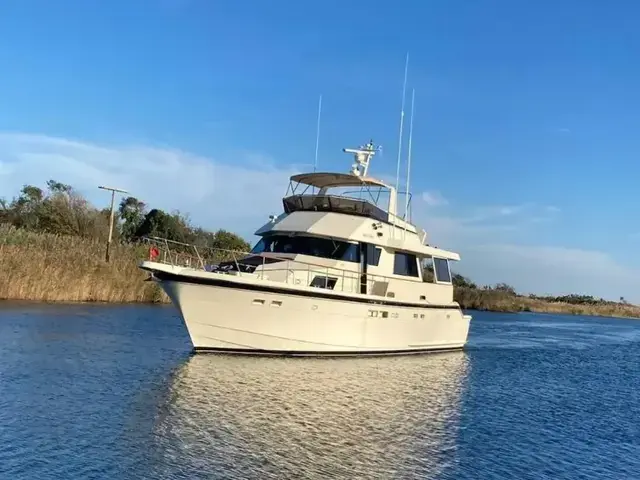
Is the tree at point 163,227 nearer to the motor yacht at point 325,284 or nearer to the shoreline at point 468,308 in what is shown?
the shoreline at point 468,308

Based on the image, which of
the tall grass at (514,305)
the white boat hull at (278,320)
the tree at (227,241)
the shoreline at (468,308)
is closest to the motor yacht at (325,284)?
the white boat hull at (278,320)

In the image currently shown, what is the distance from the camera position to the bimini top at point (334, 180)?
2134 cm

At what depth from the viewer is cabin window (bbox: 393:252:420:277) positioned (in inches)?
835

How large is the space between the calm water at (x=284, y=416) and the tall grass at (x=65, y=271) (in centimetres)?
725

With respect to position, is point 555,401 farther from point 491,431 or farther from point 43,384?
point 43,384

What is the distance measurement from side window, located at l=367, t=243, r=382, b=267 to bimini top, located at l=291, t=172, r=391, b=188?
A: 8.96 ft

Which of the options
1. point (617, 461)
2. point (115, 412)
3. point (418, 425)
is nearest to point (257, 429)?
point (115, 412)

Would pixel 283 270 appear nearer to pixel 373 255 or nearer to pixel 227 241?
pixel 373 255

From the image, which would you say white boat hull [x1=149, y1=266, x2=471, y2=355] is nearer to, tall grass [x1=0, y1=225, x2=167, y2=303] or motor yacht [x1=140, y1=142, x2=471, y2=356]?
motor yacht [x1=140, y1=142, x2=471, y2=356]

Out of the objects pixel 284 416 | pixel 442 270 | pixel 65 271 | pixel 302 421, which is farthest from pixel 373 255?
pixel 65 271

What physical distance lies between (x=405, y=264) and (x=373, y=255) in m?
1.89

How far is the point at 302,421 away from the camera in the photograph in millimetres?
11297

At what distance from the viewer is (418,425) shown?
12.0 m

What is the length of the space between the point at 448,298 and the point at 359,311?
631 centimetres
